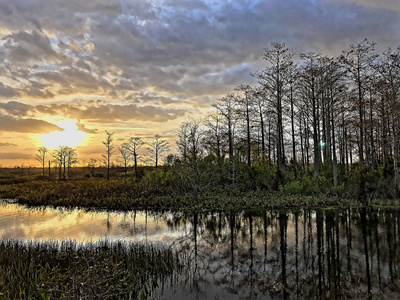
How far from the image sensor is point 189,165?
80.9ft

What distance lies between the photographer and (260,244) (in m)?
11.2

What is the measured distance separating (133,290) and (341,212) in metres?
15.2

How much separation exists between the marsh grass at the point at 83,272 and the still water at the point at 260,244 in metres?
0.66

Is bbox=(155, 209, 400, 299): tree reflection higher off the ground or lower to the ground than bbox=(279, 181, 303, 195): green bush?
lower

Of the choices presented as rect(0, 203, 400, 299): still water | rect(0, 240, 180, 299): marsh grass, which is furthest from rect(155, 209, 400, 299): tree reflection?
rect(0, 240, 180, 299): marsh grass

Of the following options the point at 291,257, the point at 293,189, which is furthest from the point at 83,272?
the point at 293,189

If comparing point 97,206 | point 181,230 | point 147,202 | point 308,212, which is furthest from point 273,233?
point 97,206

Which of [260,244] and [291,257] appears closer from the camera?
[291,257]

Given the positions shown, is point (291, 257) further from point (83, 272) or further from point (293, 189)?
point (293, 189)

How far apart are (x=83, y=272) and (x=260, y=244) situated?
7.37 m

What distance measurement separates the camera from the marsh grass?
615cm

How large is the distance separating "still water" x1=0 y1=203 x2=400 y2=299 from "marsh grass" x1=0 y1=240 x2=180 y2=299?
0.66m

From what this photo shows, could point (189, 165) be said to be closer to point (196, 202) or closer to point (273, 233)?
point (196, 202)

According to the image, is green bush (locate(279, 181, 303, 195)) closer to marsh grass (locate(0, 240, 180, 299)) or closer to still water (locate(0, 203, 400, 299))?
still water (locate(0, 203, 400, 299))
